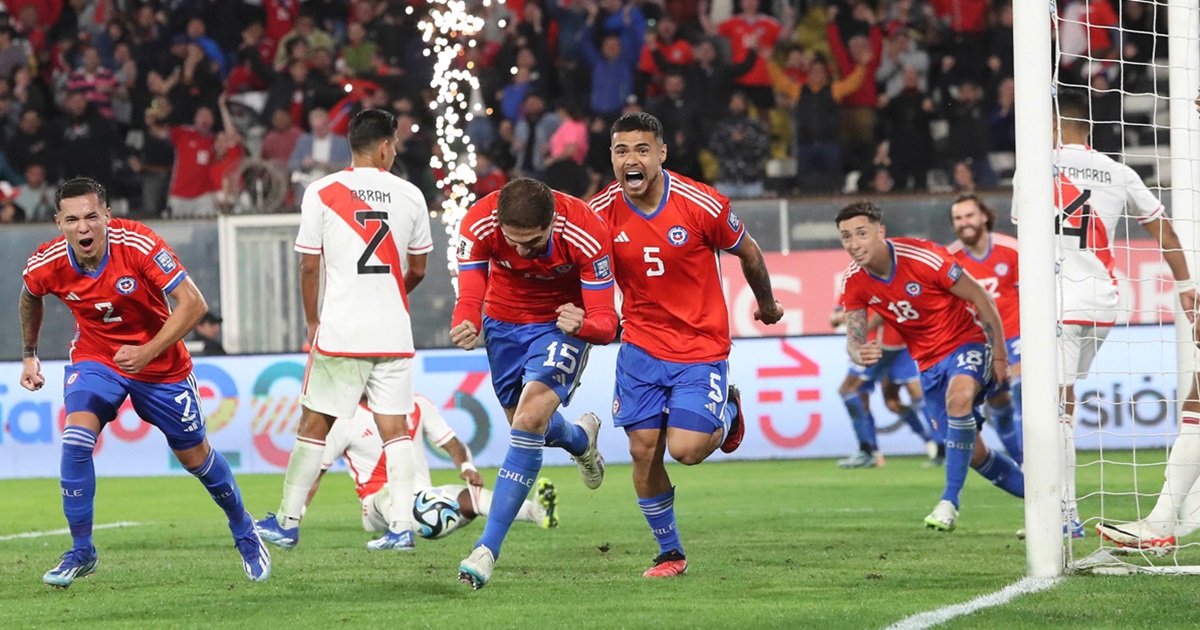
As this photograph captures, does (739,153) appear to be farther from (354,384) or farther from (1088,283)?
(354,384)

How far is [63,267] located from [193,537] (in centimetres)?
302

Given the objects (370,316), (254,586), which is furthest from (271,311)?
(254,586)

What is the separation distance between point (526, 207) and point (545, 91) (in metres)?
13.0

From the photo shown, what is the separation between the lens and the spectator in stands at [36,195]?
18.0 meters

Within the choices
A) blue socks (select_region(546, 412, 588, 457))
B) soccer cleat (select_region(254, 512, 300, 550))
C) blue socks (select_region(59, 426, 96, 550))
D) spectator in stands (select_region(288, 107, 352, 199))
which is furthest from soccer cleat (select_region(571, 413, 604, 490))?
spectator in stands (select_region(288, 107, 352, 199))

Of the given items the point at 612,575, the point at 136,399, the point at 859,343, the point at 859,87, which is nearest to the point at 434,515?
the point at 612,575

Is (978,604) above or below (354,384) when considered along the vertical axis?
below

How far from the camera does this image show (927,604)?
586 centimetres

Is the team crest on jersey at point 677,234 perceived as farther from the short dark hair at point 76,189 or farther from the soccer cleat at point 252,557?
the short dark hair at point 76,189

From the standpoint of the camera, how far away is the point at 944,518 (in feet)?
29.2

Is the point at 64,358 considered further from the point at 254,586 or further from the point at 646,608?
the point at 646,608

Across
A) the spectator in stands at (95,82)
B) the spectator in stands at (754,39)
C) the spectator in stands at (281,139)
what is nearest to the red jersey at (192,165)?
the spectator in stands at (281,139)

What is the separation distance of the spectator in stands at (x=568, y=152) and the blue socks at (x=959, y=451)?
8.63m

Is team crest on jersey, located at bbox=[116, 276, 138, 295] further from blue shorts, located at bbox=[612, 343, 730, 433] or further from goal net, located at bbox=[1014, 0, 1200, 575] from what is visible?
goal net, located at bbox=[1014, 0, 1200, 575]
